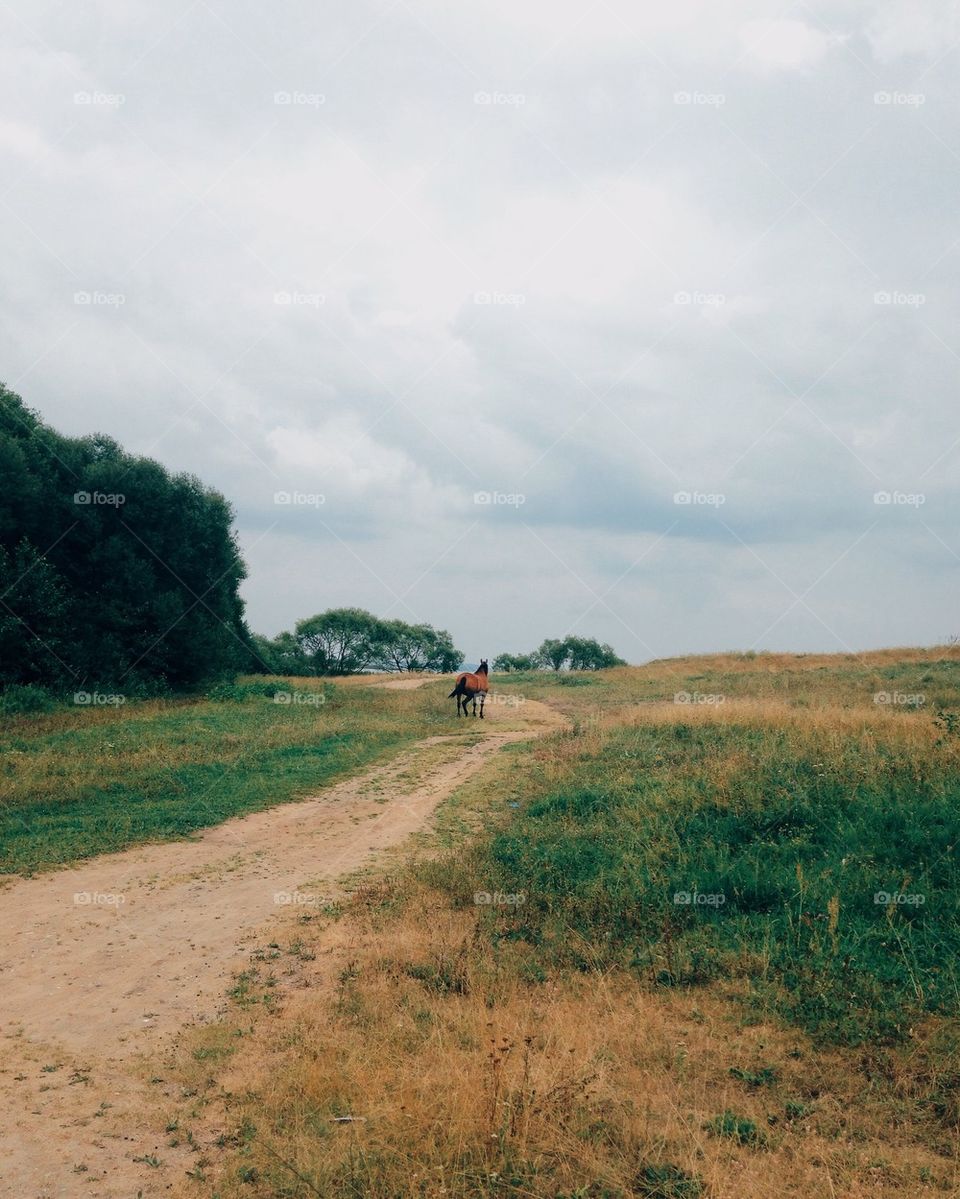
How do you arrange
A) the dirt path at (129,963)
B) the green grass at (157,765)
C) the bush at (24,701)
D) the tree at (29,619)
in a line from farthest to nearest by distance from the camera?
1. the tree at (29,619)
2. the bush at (24,701)
3. the green grass at (157,765)
4. the dirt path at (129,963)

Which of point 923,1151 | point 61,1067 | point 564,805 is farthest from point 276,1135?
point 564,805

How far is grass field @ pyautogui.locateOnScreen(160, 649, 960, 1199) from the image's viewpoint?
4098mm

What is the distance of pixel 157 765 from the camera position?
600 inches

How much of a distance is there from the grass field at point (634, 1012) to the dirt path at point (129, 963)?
0.39 meters

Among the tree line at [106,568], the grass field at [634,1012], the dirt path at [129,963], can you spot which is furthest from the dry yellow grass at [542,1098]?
the tree line at [106,568]

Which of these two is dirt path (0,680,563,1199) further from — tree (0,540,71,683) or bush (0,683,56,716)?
tree (0,540,71,683)

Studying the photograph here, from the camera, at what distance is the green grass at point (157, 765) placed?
11.4 meters

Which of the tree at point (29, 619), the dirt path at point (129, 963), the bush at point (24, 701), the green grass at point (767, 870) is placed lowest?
the dirt path at point (129, 963)

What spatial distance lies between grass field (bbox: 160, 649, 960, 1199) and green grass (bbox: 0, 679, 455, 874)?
4799 mm

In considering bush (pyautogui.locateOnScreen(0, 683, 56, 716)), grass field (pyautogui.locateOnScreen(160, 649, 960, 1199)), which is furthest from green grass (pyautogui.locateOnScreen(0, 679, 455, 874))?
grass field (pyautogui.locateOnScreen(160, 649, 960, 1199))

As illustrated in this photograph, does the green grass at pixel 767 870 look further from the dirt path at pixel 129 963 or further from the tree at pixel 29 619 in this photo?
the tree at pixel 29 619

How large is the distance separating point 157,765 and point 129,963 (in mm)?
8776

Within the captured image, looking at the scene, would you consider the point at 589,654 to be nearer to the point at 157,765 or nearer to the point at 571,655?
the point at 571,655

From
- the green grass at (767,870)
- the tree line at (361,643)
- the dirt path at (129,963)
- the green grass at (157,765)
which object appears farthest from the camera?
the tree line at (361,643)
